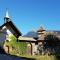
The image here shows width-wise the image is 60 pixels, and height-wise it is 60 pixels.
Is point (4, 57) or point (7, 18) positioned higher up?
point (7, 18)

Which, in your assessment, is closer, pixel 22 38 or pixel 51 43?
pixel 51 43

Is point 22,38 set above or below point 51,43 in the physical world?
above

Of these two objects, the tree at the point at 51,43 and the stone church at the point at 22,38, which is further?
the tree at the point at 51,43

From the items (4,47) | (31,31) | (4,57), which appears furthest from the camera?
(31,31)

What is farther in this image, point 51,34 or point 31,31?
point 31,31

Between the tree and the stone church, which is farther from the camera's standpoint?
the tree

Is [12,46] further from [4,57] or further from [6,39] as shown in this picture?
[4,57]

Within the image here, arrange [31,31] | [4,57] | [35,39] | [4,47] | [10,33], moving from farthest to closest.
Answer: [31,31] < [35,39] < [10,33] < [4,47] < [4,57]

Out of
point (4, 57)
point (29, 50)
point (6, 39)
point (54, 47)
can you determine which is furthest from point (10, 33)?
point (4, 57)

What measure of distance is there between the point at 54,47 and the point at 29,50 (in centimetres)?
492

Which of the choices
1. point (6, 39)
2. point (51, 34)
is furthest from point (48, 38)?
point (6, 39)

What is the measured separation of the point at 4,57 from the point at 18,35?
22311mm

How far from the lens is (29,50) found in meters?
43.2

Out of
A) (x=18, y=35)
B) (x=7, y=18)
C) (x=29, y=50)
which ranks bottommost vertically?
(x=29, y=50)
